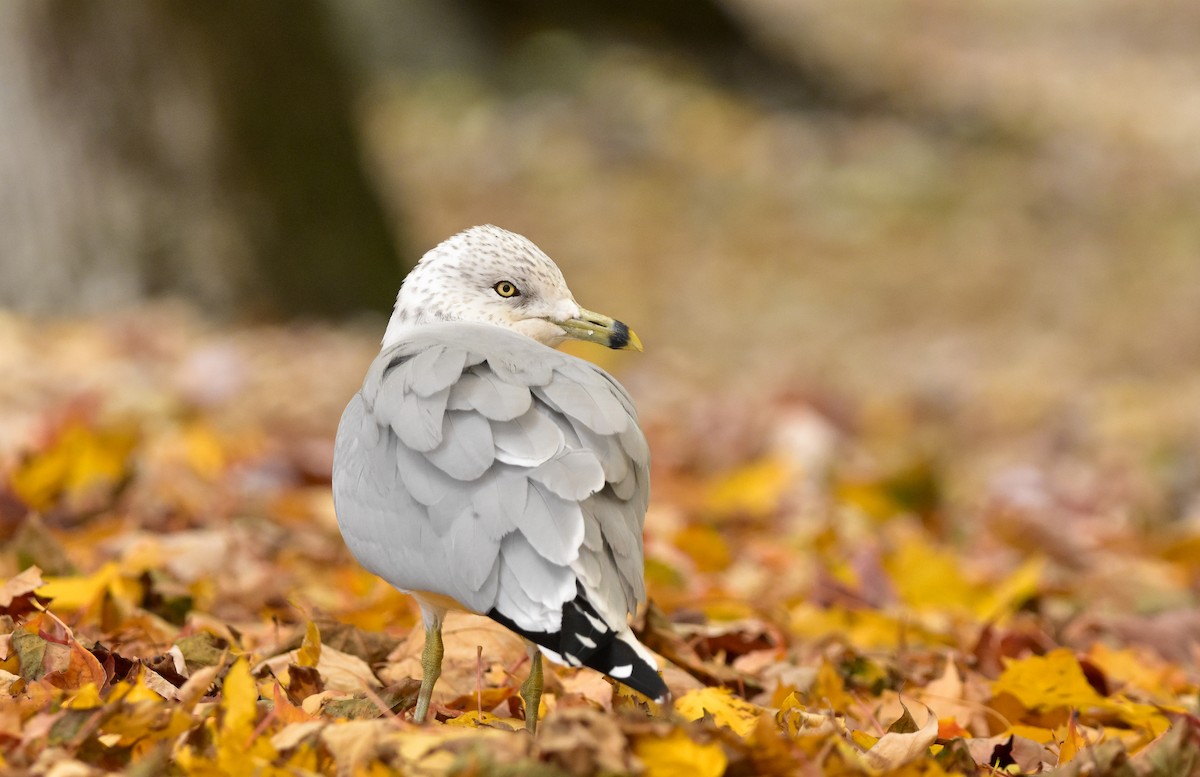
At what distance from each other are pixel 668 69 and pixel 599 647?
10.5 metres

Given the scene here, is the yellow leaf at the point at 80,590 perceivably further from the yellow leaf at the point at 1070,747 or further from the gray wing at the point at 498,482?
the yellow leaf at the point at 1070,747

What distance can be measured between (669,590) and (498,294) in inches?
47.2

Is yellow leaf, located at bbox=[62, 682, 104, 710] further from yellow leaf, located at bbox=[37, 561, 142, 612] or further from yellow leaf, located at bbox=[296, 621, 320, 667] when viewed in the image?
yellow leaf, located at bbox=[37, 561, 142, 612]

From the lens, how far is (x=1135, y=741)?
8.55 ft

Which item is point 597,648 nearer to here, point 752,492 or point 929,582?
point 929,582

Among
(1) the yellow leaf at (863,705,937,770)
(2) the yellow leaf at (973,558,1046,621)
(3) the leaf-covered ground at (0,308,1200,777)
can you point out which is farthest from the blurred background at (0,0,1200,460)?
(1) the yellow leaf at (863,705,937,770)

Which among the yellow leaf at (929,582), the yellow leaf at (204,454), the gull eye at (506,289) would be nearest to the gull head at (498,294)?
the gull eye at (506,289)

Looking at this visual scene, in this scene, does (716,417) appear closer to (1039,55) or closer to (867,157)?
(867,157)

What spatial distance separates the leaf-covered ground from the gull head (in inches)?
23.6

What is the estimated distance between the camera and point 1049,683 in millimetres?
2727

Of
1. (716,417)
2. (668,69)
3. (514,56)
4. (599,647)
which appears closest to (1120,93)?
(668,69)

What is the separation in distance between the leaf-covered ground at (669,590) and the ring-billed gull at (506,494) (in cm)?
13

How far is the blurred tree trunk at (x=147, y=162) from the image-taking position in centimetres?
651

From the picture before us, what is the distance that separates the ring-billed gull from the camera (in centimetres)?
207
